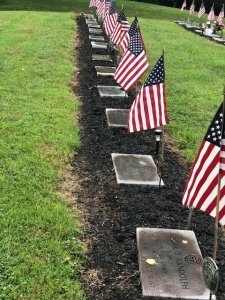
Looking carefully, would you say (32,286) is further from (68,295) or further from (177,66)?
(177,66)

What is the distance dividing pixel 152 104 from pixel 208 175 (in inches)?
76.1

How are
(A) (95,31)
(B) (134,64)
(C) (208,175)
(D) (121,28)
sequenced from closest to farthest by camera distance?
(C) (208,175) → (B) (134,64) → (D) (121,28) → (A) (95,31)

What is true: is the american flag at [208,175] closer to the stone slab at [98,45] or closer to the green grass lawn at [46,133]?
the green grass lawn at [46,133]

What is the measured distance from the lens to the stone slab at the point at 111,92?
8.38 metres

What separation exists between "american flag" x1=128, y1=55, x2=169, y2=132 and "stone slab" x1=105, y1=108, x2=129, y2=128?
5.34ft

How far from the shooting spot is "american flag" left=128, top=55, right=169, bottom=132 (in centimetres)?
499

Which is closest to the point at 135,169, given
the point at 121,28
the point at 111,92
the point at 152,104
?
the point at 152,104

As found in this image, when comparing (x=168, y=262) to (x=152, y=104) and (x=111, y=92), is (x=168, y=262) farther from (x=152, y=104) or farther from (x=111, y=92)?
(x=111, y=92)

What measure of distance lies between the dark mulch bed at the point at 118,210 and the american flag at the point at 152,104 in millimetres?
759

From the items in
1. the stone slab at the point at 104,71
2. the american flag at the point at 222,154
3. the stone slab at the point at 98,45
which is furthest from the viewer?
the stone slab at the point at 98,45

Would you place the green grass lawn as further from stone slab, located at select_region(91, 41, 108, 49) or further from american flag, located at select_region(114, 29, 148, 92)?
american flag, located at select_region(114, 29, 148, 92)

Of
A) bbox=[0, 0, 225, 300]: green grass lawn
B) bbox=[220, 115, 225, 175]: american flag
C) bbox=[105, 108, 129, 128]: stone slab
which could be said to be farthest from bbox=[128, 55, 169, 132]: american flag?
bbox=[220, 115, 225, 175]: american flag

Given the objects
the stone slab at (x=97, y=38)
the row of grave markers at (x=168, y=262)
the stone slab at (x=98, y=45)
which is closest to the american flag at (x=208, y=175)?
the row of grave markers at (x=168, y=262)

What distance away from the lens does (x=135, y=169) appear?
5.37 m
